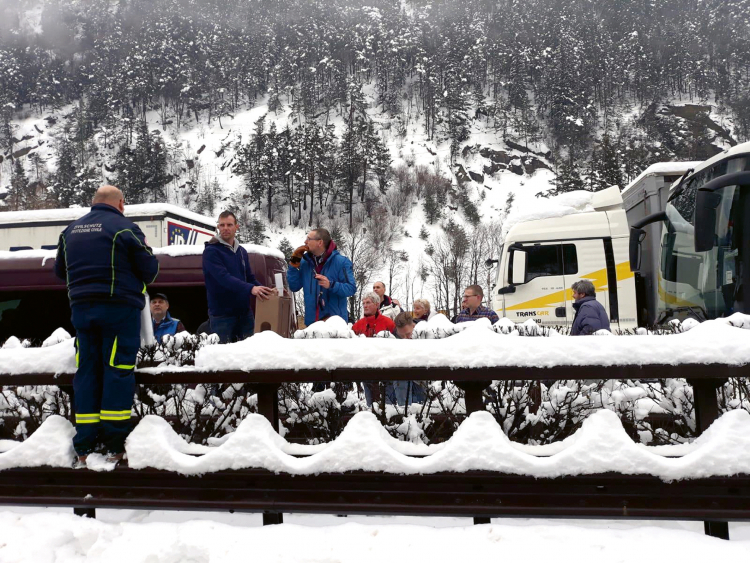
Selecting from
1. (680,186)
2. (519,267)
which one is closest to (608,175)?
(519,267)

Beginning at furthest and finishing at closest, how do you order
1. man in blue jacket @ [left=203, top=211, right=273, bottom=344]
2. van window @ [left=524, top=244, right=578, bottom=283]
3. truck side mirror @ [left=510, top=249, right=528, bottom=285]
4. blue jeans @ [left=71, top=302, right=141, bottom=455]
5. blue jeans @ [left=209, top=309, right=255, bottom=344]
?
1. truck side mirror @ [left=510, top=249, right=528, bottom=285]
2. van window @ [left=524, top=244, right=578, bottom=283]
3. blue jeans @ [left=209, top=309, right=255, bottom=344]
4. man in blue jacket @ [left=203, top=211, right=273, bottom=344]
5. blue jeans @ [left=71, top=302, right=141, bottom=455]

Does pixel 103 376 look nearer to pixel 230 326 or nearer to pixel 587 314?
pixel 230 326

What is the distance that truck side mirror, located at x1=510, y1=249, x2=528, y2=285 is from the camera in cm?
1084

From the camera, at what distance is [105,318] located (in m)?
3.40

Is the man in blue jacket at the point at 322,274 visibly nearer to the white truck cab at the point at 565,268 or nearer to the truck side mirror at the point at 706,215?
the truck side mirror at the point at 706,215

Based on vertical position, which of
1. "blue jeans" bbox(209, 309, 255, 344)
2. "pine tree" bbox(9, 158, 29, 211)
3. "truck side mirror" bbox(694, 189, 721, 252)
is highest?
"pine tree" bbox(9, 158, 29, 211)

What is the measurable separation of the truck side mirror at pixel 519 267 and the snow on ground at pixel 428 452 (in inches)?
310

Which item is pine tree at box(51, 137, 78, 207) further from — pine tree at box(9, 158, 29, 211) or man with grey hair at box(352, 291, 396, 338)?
man with grey hair at box(352, 291, 396, 338)

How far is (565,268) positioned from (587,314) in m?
4.24

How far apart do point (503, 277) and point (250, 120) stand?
105m

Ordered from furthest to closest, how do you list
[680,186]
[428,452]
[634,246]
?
[634,246] < [680,186] < [428,452]

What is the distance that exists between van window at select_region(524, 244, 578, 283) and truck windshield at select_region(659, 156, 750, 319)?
2.43m

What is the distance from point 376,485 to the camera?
3.07 meters

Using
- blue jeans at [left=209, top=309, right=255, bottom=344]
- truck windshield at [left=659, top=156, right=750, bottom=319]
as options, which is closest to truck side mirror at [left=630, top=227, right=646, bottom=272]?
truck windshield at [left=659, top=156, right=750, bottom=319]
